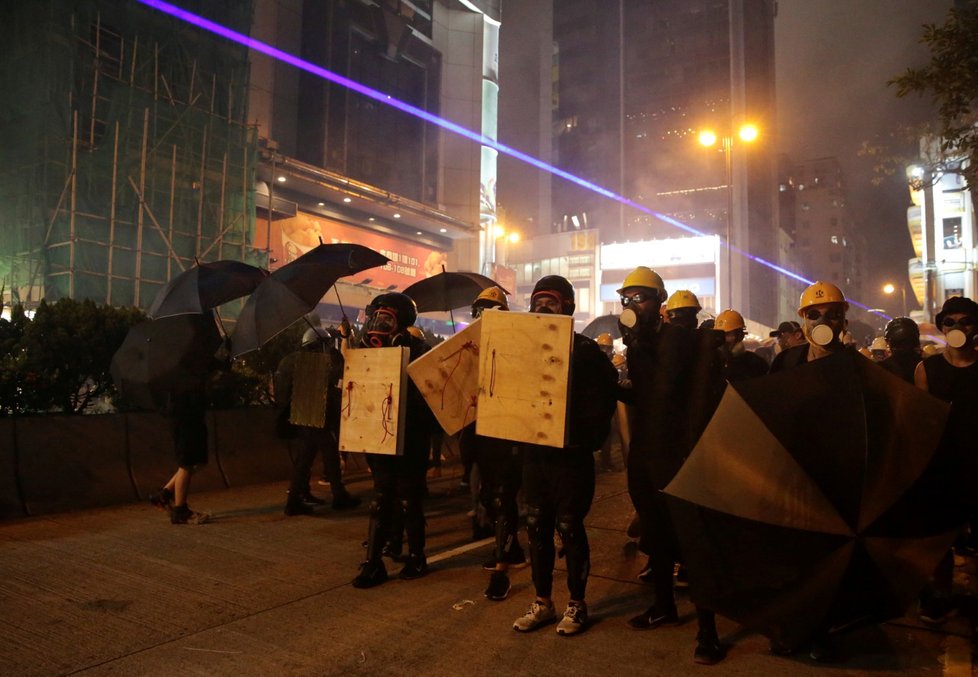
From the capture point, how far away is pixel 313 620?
409 cm

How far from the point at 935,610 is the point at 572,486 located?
91.4 inches

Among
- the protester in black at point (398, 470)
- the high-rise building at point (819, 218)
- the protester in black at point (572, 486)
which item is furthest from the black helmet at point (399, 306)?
the high-rise building at point (819, 218)

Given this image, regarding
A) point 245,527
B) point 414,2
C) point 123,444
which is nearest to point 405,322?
point 245,527

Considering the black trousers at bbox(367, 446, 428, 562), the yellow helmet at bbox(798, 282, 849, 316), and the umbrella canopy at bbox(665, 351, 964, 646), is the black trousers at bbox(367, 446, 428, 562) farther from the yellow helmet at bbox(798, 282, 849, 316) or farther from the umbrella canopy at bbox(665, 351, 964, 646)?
the yellow helmet at bbox(798, 282, 849, 316)

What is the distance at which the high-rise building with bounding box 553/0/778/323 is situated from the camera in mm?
91250

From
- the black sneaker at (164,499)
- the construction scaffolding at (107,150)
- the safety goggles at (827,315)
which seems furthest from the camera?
the construction scaffolding at (107,150)

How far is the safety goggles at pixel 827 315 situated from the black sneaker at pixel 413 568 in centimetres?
321

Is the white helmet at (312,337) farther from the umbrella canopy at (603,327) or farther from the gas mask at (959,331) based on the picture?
the umbrella canopy at (603,327)

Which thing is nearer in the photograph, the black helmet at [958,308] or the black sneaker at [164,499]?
the black helmet at [958,308]

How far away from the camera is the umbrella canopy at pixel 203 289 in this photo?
626 centimetres

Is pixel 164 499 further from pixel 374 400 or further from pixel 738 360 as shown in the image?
pixel 738 360

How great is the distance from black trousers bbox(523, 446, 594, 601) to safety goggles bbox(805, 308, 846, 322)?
1.84 metres

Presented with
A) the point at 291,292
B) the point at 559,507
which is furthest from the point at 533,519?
the point at 291,292

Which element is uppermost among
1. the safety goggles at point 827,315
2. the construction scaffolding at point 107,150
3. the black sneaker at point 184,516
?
the construction scaffolding at point 107,150
